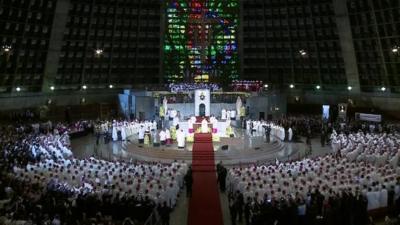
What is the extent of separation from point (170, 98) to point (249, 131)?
9.31 m

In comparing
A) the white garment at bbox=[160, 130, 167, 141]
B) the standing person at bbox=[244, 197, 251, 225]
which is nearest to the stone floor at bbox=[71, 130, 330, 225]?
the white garment at bbox=[160, 130, 167, 141]

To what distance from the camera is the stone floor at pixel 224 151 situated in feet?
99.4

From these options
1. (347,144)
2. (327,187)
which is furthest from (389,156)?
(327,187)

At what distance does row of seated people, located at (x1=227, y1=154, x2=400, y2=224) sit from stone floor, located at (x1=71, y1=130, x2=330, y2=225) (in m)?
5.79

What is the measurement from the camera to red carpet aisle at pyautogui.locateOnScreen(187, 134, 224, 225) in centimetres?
1880

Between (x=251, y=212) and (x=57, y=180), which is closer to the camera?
(x=251, y=212)

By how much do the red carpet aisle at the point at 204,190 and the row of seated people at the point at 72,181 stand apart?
3.41ft

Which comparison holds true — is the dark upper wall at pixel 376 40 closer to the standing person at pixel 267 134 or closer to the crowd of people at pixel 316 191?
the standing person at pixel 267 134

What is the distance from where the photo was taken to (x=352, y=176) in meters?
22.0

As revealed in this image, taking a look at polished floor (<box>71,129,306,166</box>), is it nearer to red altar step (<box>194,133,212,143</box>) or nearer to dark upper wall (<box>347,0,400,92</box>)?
red altar step (<box>194,133,212,143</box>)

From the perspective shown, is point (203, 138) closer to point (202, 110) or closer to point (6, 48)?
point (202, 110)

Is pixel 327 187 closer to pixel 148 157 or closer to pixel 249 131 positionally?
pixel 148 157

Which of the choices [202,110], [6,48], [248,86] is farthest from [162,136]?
[248,86]

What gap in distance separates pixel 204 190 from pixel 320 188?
568 centimetres
